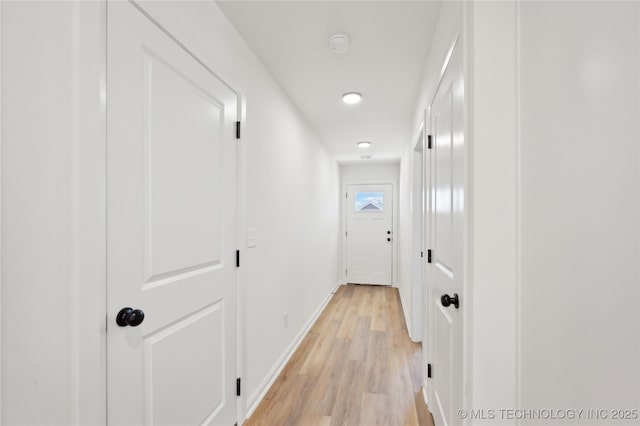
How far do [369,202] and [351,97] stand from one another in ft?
10.7

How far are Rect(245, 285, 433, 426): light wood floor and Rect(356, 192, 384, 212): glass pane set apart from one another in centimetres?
242

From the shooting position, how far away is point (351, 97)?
260cm

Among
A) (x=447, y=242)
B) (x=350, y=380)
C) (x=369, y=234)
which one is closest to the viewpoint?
(x=447, y=242)

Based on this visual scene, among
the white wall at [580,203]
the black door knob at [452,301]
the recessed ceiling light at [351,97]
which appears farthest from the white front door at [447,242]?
the recessed ceiling light at [351,97]

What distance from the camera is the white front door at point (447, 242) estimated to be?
1188 mm

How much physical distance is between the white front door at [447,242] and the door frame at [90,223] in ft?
3.99

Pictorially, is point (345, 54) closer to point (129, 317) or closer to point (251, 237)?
point (251, 237)

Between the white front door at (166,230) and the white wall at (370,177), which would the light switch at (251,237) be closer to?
the white front door at (166,230)

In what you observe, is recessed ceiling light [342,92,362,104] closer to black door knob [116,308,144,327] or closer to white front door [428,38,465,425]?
white front door [428,38,465,425]

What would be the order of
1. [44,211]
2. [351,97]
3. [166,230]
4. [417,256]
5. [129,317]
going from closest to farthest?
1. [44,211]
2. [129,317]
3. [166,230]
4. [351,97]
5. [417,256]

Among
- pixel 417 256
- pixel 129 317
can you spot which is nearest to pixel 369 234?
pixel 417 256

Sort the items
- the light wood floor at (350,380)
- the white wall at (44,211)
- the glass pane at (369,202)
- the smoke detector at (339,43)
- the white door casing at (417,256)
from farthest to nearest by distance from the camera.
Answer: the glass pane at (369,202)
the white door casing at (417,256)
the light wood floor at (350,380)
the smoke detector at (339,43)
the white wall at (44,211)

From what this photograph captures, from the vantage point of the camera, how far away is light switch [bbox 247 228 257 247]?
6.03 feet

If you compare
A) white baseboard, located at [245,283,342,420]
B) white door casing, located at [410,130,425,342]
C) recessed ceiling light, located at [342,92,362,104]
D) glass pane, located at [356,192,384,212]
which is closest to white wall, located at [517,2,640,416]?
white baseboard, located at [245,283,342,420]
